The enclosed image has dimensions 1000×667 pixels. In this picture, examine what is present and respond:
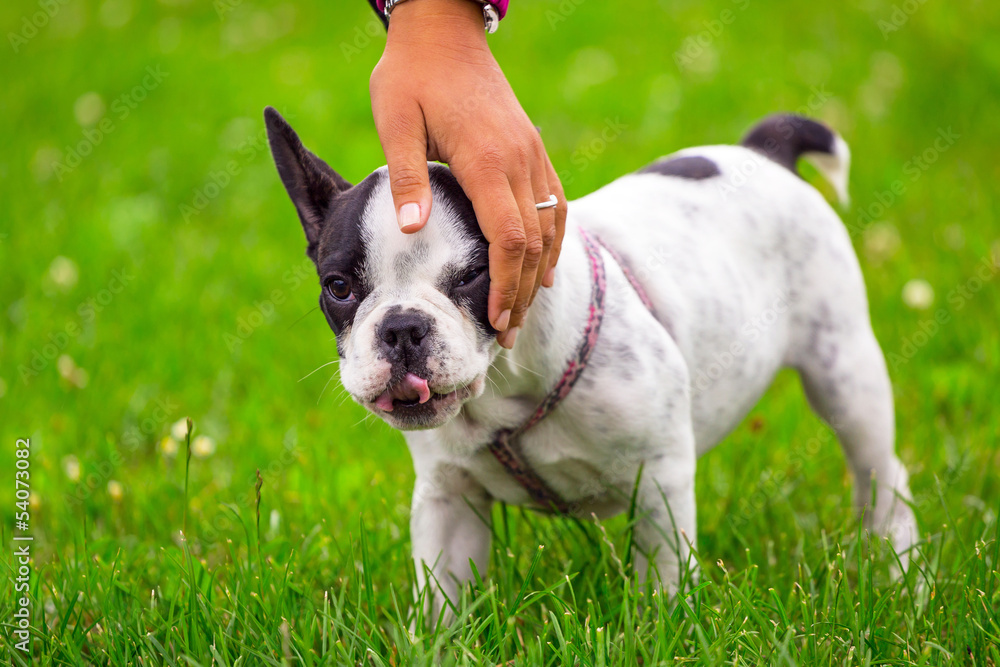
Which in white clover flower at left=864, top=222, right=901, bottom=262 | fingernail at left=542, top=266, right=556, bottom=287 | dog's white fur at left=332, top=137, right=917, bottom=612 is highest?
fingernail at left=542, top=266, right=556, bottom=287

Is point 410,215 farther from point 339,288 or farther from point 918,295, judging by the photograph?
point 918,295

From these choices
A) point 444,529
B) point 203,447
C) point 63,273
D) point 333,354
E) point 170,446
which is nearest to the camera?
point 444,529

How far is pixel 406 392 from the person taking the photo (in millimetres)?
2178

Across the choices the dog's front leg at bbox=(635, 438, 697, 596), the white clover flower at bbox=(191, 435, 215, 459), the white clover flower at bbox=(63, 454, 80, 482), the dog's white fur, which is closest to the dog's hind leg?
the dog's white fur

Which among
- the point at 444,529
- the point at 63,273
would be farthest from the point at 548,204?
the point at 63,273

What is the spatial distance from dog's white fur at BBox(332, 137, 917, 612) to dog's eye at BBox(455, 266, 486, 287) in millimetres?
54

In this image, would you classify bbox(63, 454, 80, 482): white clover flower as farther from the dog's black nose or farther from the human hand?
the human hand

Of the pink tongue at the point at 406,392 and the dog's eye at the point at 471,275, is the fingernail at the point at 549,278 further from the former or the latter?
the pink tongue at the point at 406,392

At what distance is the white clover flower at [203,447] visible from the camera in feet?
11.6

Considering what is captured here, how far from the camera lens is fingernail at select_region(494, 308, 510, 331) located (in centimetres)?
215

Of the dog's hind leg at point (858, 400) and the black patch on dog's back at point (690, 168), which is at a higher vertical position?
the black patch on dog's back at point (690, 168)

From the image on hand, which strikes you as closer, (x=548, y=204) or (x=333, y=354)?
(x=548, y=204)

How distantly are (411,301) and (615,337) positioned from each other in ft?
2.03

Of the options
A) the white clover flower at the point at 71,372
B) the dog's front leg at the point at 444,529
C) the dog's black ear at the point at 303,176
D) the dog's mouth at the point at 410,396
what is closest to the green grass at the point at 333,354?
the white clover flower at the point at 71,372
